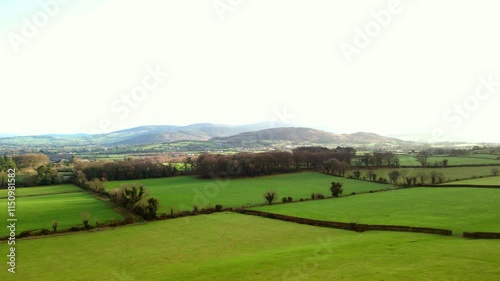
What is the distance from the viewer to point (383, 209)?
56250 millimetres

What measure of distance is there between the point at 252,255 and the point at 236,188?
5886cm

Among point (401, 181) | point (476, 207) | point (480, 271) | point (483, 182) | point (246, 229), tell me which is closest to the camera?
point (480, 271)

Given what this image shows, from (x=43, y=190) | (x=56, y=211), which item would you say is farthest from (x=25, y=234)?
(x=43, y=190)

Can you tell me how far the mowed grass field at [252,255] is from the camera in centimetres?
2530

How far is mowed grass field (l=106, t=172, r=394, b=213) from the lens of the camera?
240 ft

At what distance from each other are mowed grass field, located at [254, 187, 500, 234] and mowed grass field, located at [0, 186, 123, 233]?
2893cm

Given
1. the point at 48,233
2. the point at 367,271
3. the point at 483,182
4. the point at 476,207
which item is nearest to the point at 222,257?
the point at 367,271

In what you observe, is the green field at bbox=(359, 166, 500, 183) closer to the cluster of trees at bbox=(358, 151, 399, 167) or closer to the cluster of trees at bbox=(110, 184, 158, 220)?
the cluster of trees at bbox=(358, 151, 399, 167)

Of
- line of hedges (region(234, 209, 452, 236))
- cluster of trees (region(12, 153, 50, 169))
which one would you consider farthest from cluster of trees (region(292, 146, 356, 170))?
cluster of trees (region(12, 153, 50, 169))

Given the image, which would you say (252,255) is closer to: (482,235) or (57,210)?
(482,235)

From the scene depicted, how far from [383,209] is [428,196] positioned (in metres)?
16.6

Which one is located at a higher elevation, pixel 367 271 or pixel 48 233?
Answer: pixel 367 271

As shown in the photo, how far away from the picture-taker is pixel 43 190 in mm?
92688

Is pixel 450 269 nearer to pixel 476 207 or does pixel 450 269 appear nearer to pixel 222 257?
pixel 222 257
